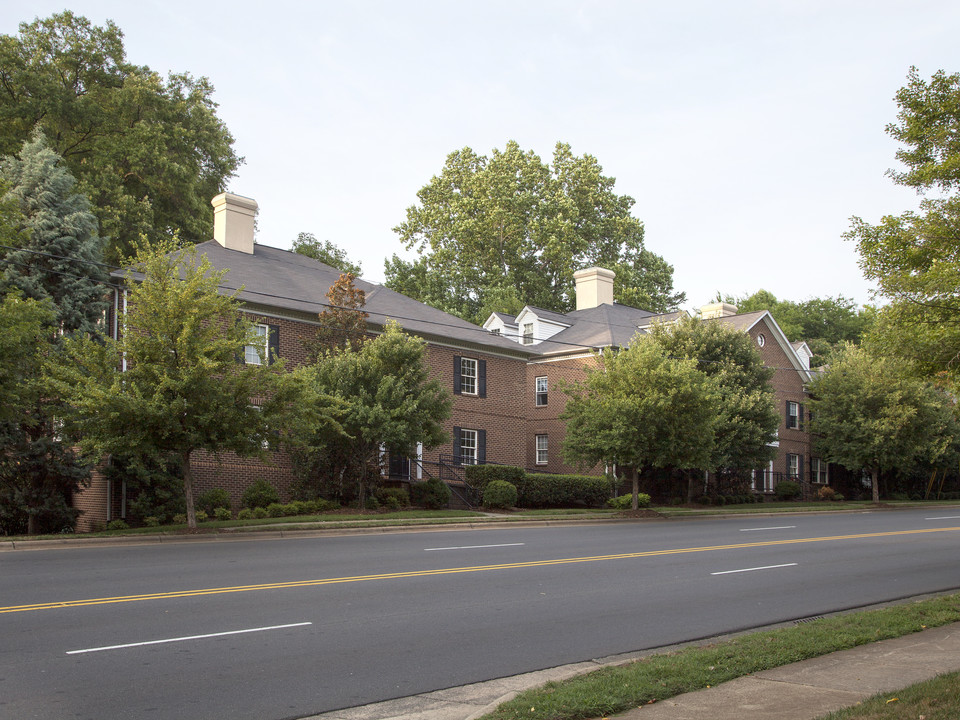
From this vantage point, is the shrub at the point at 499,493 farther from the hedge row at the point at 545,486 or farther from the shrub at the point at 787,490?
the shrub at the point at 787,490

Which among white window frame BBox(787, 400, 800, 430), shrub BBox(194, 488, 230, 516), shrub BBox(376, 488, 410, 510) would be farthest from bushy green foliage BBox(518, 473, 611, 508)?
white window frame BBox(787, 400, 800, 430)

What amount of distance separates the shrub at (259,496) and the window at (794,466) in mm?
31656

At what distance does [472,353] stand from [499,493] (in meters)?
7.17

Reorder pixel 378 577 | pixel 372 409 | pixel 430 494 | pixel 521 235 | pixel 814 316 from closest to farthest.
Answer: pixel 378 577, pixel 372 409, pixel 430 494, pixel 521 235, pixel 814 316

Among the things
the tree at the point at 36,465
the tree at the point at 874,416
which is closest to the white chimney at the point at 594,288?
the tree at the point at 874,416

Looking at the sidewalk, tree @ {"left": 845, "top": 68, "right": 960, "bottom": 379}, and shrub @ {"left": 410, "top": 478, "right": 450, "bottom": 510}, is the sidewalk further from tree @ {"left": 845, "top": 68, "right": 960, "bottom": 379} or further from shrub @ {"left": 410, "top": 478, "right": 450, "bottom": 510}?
shrub @ {"left": 410, "top": 478, "right": 450, "bottom": 510}

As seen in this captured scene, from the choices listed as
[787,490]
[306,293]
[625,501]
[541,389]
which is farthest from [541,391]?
[306,293]

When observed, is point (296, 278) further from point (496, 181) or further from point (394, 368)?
point (496, 181)

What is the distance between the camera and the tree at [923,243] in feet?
50.1

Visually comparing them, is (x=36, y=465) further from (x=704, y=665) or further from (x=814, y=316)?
(x=814, y=316)

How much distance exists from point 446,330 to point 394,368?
308 inches

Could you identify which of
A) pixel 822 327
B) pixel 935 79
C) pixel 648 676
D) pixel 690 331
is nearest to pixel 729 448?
pixel 690 331

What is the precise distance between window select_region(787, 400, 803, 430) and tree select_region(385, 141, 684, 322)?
43.5 ft

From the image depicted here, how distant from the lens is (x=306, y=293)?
3009cm
